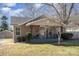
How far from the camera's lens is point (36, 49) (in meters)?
11.4

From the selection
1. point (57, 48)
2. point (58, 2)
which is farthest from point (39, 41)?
point (58, 2)

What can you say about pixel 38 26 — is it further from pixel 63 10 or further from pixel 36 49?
pixel 63 10

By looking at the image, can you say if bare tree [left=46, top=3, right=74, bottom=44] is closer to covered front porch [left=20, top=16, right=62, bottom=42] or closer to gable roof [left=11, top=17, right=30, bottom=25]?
covered front porch [left=20, top=16, right=62, bottom=42]

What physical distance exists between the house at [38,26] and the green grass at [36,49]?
0.26 meters

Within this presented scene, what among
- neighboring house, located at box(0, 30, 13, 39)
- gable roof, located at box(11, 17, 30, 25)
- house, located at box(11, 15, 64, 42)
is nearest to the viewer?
neighboring house, located at box(0, 30, 13, 39)

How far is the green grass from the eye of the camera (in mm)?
11297

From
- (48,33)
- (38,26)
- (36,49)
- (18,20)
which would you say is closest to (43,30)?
(48,33)

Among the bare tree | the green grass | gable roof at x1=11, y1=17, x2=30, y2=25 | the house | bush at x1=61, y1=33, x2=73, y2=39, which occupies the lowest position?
the green grass

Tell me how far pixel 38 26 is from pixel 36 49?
0.87m

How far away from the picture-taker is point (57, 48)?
449 inches

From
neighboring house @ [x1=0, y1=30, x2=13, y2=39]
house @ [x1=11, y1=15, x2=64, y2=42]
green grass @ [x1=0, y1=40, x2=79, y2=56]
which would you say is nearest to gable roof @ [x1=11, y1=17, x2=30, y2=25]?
house @ [x1=11, y1=15, x2=64, y2=42]

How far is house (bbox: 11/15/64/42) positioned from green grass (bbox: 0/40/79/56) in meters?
0.26

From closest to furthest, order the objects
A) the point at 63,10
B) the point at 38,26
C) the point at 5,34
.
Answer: the point at 5,34, the point at 63,10, the point at 38,26

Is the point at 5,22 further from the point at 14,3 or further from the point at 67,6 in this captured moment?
the point at 67,6
